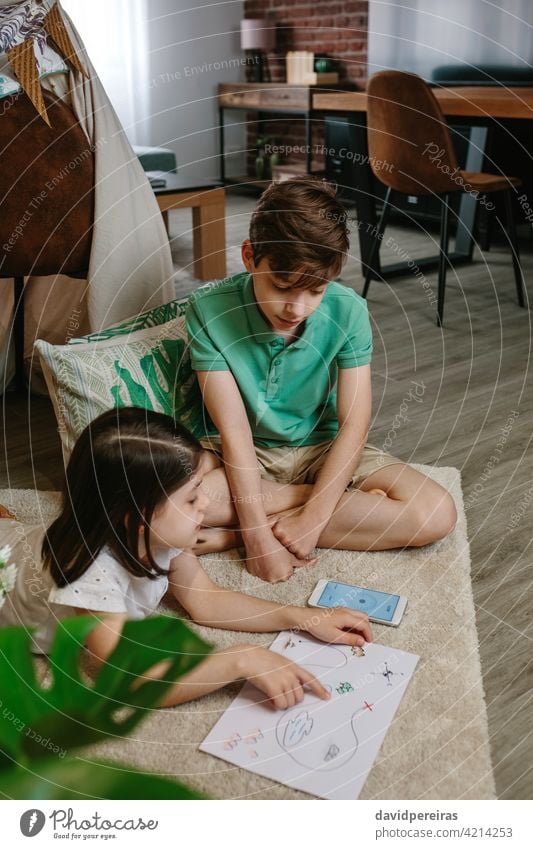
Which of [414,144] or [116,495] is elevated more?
[414,144]

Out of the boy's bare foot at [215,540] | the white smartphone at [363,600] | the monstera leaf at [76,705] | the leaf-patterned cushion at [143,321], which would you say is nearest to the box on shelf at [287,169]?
the leaf-patterned cushion at [143,321]

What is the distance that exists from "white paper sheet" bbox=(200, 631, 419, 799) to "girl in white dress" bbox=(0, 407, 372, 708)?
0.02 m

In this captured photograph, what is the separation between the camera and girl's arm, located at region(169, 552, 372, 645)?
3.77ft

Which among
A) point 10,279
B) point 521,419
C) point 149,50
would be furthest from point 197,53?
point 521,419

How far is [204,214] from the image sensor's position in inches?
116

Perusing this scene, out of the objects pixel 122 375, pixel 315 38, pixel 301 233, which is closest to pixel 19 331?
pixel 122 375

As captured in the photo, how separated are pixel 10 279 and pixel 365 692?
1.41 meters

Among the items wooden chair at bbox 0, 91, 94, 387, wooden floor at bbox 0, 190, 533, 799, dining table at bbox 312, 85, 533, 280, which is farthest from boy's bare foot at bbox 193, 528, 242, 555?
dining table at bbox 312, 85, 533, 280

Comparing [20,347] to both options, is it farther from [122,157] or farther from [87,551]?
[87,551]

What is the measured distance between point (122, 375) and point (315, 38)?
4.14 meters

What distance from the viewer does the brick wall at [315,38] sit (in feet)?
15.3

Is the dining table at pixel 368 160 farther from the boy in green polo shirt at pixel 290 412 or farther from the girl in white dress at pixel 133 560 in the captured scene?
the girl in white dress at pixel 133 560

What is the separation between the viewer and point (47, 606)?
1.08m

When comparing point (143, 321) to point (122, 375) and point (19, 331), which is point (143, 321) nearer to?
point (122, 375)
